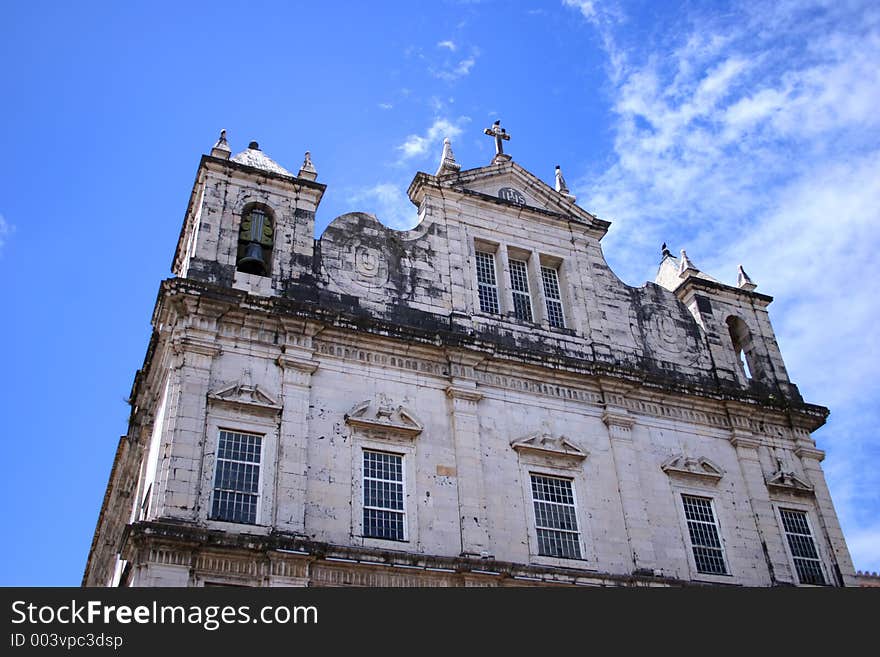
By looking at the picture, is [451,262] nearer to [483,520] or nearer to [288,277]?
[288,277]

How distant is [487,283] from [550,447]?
16.6ft

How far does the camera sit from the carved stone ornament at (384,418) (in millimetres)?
21062

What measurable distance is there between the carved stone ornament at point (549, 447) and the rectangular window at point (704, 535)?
313 cm

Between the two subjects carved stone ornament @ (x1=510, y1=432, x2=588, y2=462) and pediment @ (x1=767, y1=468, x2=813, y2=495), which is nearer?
carved stone ornament @ (x1=510, y1=432, x2=588, y2=462)

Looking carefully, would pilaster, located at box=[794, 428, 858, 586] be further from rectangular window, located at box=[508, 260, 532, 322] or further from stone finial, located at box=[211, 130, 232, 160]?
stone finial, located at box=[211, 130, 232, 160]

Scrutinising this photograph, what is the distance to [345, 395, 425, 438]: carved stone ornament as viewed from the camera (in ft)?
69.1

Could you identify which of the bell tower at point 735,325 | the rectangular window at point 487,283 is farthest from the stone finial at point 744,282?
the rectangular window at point 487,283

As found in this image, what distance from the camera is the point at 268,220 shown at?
2342 centimetres

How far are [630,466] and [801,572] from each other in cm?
519

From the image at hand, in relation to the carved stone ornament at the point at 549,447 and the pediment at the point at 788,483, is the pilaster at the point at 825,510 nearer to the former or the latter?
the pediment at the point at 788,483

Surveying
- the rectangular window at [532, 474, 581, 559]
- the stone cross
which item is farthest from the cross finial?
the rectangular window at [532, 474, 581, 559]

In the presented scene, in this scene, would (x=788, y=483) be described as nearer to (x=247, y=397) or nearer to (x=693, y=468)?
(x=693, y=468)

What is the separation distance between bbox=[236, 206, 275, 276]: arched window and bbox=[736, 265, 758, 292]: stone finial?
577 inches

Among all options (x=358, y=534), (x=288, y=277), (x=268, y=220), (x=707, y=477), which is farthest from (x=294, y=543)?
(x=707, y=477)
